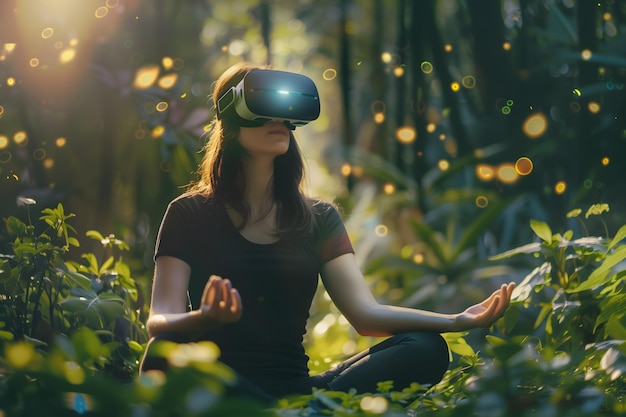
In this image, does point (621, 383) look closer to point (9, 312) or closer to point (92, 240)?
point (9, 312)

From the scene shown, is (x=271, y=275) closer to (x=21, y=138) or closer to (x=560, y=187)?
(x=21, y=138)

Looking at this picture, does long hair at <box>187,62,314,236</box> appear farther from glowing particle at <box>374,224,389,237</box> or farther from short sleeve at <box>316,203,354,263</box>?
glowing particle at <box>374,224,389,237</box>

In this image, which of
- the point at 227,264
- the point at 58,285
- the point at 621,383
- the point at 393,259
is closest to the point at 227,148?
the point at 227,264

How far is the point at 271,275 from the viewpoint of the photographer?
6.82ft

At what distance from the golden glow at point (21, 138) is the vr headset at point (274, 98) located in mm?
1094

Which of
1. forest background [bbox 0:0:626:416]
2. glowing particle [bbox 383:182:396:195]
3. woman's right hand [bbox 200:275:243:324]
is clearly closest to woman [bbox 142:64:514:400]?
woman's right hand [bbox 200:275:243:324]

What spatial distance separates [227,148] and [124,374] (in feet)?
2.36

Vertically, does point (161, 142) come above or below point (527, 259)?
above

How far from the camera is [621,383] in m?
1.83

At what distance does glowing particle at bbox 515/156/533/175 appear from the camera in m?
4.16

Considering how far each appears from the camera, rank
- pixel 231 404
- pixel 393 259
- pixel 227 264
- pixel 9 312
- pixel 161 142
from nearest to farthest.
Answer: pixel 231 404 → pixel 227 264 → pixel 9 312 → pixel 161 142 → pixel 393 259

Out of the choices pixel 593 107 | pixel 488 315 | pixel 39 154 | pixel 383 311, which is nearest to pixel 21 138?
pixel 39 154

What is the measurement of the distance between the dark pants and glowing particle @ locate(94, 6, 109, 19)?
6.65ft

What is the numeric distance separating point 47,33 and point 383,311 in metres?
1.79
